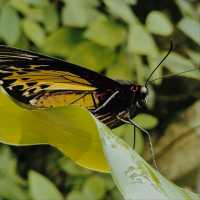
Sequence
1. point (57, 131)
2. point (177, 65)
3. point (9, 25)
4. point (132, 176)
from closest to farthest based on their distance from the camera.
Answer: point (132, 176) < point (57, 131) < point (9, 25) < point (177, 65)

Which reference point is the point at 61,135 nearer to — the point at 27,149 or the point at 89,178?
the point at 89,178

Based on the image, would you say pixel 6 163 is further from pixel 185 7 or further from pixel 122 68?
pixel 185 7

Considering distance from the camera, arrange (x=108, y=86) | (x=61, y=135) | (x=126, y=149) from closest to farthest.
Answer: (x=126, y=149) → (x=61, y=135) → (x=108, y=86)

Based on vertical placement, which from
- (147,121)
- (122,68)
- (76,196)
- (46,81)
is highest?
(46,81)

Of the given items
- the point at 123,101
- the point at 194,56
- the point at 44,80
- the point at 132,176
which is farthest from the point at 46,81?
the point at 194,56

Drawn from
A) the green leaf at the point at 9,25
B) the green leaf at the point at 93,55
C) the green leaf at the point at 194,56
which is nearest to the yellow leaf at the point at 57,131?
the green leaf at the point at 9,25

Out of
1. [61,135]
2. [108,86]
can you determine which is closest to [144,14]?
[108,86]

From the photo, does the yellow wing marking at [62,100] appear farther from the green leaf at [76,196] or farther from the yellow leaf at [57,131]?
the green leaf at [76,196]
